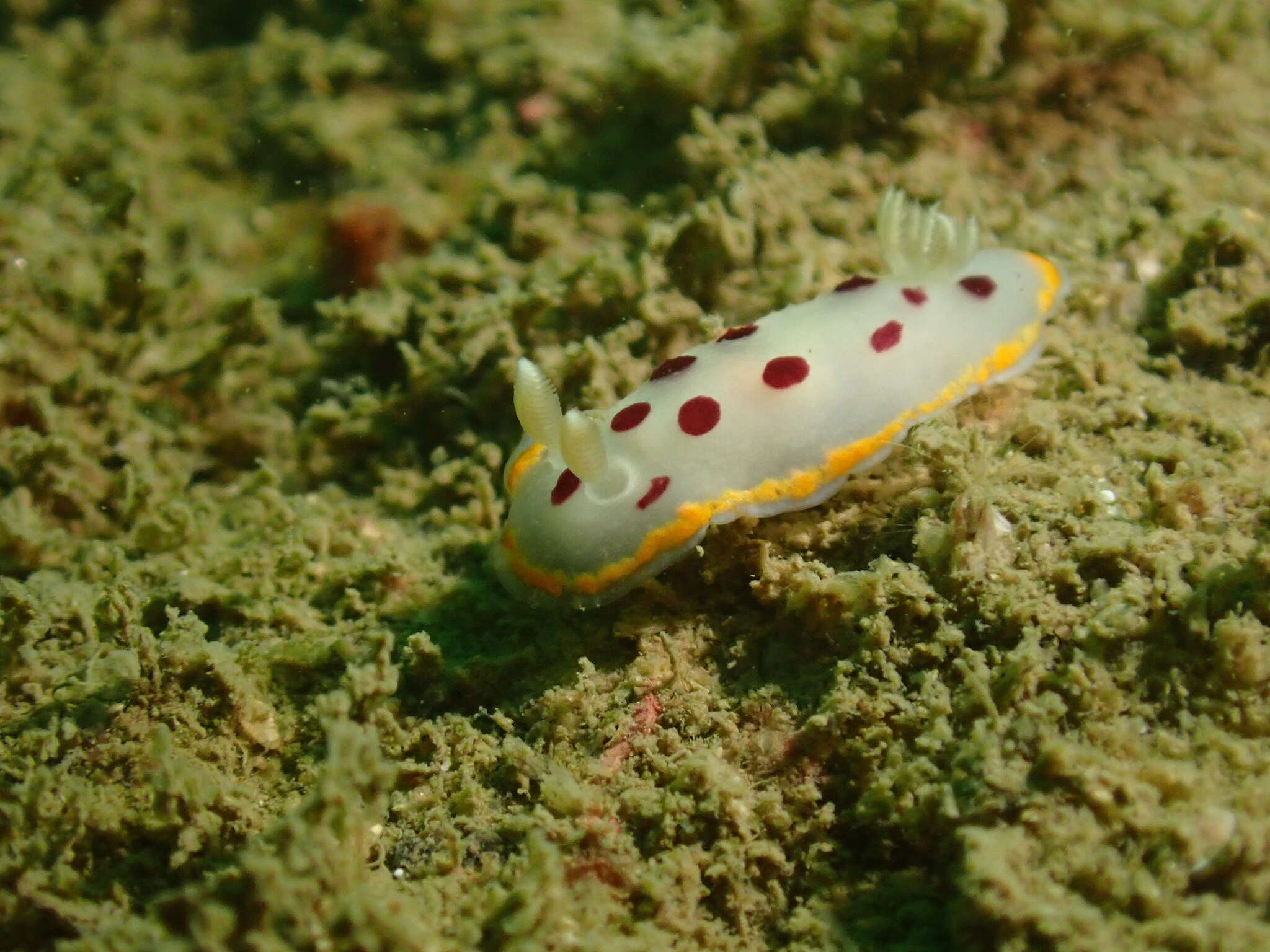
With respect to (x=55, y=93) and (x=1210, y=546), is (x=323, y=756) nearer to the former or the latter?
(x=1210, y=546)

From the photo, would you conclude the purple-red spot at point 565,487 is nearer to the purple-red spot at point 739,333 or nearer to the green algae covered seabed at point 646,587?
the green algae covered seabed at point 646,587

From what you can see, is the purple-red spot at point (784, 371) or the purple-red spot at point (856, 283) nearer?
the purple-red spot at point (784, 371)

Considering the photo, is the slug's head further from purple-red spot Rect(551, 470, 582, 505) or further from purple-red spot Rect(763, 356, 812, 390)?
purple-red spot Rect(763, 356, 812, 390)

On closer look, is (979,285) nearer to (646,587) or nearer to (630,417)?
(630,417)

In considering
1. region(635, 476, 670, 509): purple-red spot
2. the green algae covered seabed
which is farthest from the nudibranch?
the green algae covered seabed

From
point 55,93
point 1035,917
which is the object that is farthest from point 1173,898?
point 55,93

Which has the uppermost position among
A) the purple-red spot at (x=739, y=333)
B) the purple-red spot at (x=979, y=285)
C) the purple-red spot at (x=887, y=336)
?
the purple-red spot at (x=979, y=285)

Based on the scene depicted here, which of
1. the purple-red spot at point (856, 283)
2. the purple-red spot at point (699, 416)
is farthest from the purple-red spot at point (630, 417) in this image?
the purple-red spot at point (856, 283)
